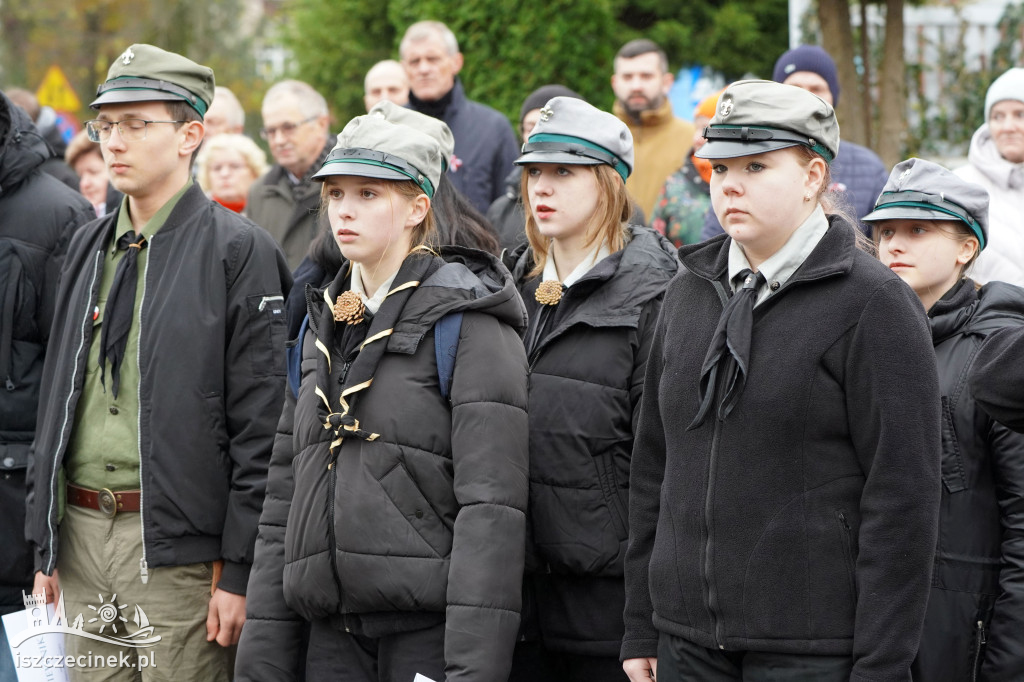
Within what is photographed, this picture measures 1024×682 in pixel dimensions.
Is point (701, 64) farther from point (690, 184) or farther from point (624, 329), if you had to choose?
point (624, 329)

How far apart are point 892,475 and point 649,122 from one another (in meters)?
5.17

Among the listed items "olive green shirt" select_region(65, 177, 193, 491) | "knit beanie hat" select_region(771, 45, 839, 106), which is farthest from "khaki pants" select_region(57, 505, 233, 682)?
"knit beanie hat" select_region(771, 45, 839, 106)

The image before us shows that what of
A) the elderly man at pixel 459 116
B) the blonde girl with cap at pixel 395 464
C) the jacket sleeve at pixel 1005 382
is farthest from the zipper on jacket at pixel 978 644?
the elderly man at pixel 459 116

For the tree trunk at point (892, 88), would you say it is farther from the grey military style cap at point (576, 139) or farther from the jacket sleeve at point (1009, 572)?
the jacket sleeve at point (1009, 572)

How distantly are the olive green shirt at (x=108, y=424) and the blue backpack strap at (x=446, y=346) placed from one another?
123 cm

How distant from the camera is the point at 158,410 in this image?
13.5 ft

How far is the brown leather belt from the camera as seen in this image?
164 inches

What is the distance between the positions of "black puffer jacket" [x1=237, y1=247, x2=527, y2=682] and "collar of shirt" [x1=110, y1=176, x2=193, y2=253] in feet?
3.42

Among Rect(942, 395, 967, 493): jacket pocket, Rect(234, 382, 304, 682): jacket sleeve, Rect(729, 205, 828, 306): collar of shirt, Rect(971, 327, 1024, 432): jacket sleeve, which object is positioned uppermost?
Rect(729, 205, 828, 306): collar of shirt

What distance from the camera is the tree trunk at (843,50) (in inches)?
408

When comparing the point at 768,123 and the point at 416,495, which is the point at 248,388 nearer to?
the point at 416,495

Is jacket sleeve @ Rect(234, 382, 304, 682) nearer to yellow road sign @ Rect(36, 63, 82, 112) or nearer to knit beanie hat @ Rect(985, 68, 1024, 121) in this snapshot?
knit beanie hat @ Rect(985, 68, 1024, 121)

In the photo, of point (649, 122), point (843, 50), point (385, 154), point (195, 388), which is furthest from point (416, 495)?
point (843, 50)

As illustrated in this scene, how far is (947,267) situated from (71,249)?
10.1 ft
